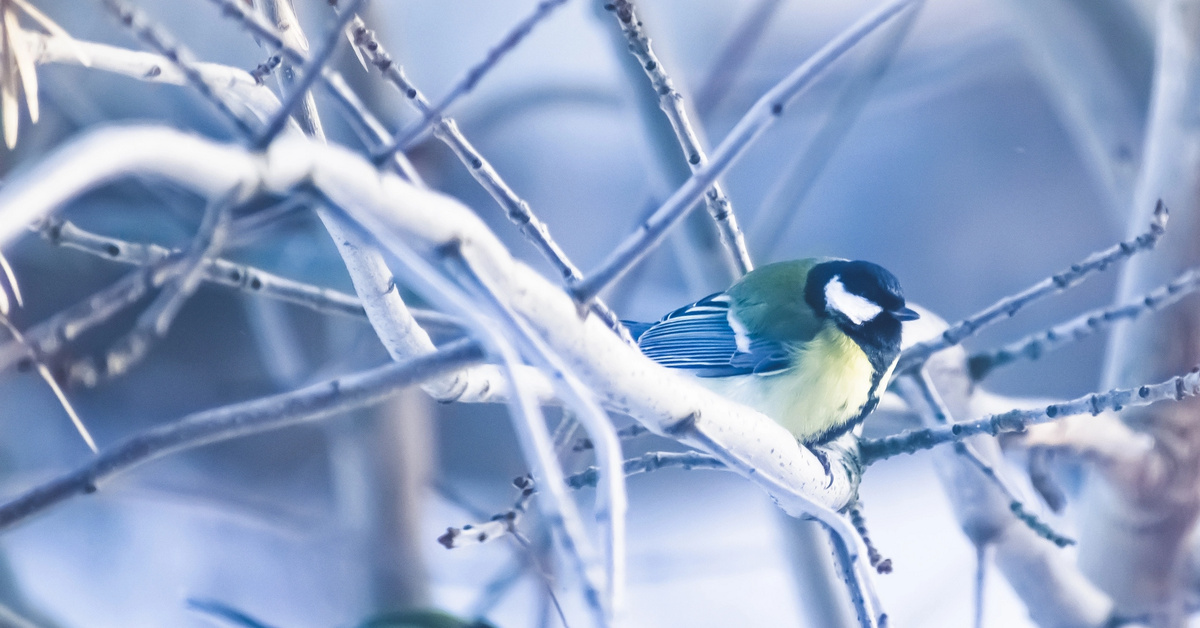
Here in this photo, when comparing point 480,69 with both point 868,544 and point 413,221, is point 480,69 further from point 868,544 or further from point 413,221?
point 868,544

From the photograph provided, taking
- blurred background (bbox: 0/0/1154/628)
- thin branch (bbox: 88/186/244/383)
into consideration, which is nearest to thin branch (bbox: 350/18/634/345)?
thin branch (bbox: 88/186/244/383)

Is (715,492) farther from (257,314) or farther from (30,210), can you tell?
(30,210)

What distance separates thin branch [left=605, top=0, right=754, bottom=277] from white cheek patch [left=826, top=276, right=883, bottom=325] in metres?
0.12

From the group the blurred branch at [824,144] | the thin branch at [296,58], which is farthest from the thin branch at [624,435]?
the blurred branch at [824,144]

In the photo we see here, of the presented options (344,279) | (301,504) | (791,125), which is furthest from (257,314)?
(791,125)

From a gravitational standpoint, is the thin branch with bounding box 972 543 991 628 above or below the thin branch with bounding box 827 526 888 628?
above

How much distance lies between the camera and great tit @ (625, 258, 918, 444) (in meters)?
0.60

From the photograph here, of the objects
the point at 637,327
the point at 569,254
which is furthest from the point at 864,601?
the point at 569,254

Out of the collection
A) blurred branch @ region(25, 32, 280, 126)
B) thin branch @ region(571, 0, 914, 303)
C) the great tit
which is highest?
the great tit

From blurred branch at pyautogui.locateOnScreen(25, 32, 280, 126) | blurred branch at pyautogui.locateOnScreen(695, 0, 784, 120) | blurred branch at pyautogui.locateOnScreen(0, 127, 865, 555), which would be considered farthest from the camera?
blurred branch at pyautogui.locateOnScreen(695, 0, 784, 120)

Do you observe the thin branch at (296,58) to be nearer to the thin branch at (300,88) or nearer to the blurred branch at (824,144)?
the thin branch at (300,88)

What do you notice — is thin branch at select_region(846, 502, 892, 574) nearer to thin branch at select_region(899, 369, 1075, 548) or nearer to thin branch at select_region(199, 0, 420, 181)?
thin branch at select_region(899, 369, 1075, 548)

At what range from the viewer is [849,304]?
65cm

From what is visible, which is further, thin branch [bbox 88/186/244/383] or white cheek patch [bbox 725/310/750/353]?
white cheek patch [bbox 725/310/750/353]
